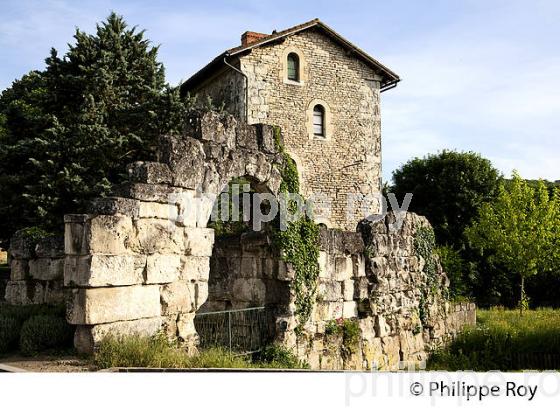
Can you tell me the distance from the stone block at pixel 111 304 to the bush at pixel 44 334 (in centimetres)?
74

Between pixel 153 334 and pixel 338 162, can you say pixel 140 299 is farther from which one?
pixel 338 162

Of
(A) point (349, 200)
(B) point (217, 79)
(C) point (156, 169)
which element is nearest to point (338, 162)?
(A) point (349, 200)

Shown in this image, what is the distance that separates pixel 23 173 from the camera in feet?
57.7

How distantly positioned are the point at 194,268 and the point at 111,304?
5.05 ft

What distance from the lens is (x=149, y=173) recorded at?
307 inches

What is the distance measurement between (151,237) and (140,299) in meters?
0.83

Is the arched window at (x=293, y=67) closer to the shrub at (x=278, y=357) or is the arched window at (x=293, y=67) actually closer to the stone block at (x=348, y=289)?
the stone block at (x=348, y=289)

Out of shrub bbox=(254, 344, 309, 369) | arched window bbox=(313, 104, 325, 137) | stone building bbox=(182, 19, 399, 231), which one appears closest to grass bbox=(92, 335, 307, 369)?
shrub bbox=(254, 344, 309, 369)

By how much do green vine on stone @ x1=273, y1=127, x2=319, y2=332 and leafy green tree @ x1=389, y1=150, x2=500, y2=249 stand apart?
673 inches

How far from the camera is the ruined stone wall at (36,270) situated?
32.0ft

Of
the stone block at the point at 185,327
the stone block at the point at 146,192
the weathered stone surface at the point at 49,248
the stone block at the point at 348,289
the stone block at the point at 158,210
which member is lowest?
the stone block at the point at 185,327

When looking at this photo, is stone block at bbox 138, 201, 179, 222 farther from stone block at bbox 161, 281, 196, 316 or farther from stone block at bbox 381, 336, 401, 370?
stone block at bbox 381, 336, 401, 370

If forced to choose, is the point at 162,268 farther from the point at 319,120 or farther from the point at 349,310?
the point at 319,120

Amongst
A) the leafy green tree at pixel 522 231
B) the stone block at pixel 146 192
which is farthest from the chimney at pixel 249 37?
the stone block at pixel 146 192
